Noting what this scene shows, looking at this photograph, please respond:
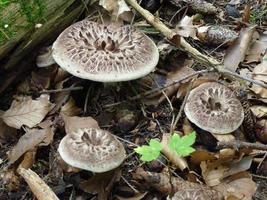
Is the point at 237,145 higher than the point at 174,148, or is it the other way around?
the point at 174,148

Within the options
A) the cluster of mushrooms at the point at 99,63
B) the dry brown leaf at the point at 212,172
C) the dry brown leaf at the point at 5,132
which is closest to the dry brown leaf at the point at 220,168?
the dry brown leaf at the point at 212,172

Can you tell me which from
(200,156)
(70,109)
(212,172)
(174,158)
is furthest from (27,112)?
(212,172)

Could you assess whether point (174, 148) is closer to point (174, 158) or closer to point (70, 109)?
point (174, 158)

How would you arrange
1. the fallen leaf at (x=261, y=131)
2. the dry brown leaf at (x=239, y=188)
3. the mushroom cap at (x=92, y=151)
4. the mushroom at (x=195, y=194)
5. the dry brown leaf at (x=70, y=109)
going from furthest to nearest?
the dry brown leaf at (x=70, y=109) → the fallen leaf at (x=261, y=131) → the dry brown leaf at (x=239, y=188) → the mushroom cap at (x=92, y=151) → the mushroom at (x=195, y=194)

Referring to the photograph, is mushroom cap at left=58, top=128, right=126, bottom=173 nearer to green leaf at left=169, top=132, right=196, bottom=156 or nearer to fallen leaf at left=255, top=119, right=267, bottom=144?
green leaf at left=169, top=132, right=196, bottom=156

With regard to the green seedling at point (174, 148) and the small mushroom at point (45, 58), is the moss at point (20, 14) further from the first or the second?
the green seedling at point (174, 148)
